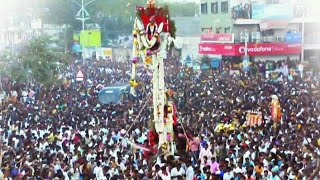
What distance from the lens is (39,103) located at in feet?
84.7

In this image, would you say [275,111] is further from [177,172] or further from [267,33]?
[267,33]

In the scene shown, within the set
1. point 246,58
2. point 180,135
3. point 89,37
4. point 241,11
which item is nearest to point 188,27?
point 89,37

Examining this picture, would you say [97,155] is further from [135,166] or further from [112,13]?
[112,13]

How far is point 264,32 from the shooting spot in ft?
144

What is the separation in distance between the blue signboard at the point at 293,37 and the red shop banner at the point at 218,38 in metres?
3.18

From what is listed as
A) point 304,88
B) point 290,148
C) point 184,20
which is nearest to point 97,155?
point 290,148

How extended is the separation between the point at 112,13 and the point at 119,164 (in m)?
54.0

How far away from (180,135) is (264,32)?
92.6 ft

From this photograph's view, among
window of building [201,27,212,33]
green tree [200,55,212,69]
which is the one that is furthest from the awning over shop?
window of building [201,27,212,33]

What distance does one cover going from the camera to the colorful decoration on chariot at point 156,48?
616 inches

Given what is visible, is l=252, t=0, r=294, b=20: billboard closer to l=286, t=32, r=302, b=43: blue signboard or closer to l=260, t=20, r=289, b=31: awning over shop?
l=260, t=20, r=289, b=31: awning over shop

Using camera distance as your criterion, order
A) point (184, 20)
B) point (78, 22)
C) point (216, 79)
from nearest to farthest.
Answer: point (216, 79) → point (184, 20) → point (78, 22)

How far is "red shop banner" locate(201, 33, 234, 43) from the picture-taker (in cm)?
4194

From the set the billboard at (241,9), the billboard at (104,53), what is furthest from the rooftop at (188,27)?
the billboard at (241,9)
